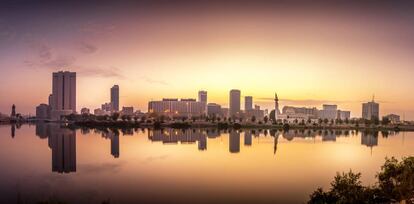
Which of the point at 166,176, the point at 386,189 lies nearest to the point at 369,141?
the point at 166,176

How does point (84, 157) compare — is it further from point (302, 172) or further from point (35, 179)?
point (302, 172)

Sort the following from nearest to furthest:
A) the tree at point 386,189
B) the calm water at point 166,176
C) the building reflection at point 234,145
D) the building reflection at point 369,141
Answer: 1. the tree at point 386,189
2. the calm water at point 166,176
3. the building reflection at point 234,145
4. the building reflection at point 369,141

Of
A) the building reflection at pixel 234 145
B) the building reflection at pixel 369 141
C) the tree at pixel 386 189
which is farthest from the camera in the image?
the building reflection at pixel 369 141

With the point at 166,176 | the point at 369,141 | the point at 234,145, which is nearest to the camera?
the point at 166,176

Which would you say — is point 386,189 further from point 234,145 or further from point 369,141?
point 369,141

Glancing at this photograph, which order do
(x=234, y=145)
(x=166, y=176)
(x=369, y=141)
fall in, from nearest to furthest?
(x=166, y=176) → (x=234, y=145) → (x=369, y=141)

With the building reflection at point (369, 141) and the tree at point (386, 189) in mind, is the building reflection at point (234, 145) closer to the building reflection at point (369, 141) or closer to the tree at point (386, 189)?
the building reflection at point (369, 141)

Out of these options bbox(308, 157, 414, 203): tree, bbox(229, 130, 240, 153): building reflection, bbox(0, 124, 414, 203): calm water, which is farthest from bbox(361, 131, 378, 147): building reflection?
bbox(308, 157, 414, 203): tree

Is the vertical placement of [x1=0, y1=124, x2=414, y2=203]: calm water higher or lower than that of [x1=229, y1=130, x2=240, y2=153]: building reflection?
higher

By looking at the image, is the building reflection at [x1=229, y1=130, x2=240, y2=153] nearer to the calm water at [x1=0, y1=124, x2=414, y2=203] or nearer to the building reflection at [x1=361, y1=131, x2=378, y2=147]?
the calm water at [x1=0, y1=124, x2=414, y2=203]

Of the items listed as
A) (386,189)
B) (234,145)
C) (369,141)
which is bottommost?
(369,141)

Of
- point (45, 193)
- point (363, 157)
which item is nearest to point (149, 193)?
point (45, 193)

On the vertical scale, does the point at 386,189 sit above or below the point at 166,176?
above

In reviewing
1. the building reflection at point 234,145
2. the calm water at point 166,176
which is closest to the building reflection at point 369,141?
the building reflection at point 234,145
